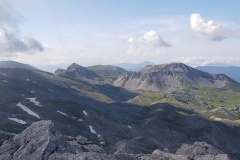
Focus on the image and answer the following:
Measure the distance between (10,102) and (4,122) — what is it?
A: 46846 millimetres

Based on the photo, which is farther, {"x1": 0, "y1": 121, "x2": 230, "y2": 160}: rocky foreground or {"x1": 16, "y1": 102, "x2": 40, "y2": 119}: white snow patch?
{"x1": 16, "y1": 102, "x2": 40, "y2": 119}: white snow patch

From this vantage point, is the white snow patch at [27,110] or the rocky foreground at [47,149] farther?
the white snow patch at [27,110]

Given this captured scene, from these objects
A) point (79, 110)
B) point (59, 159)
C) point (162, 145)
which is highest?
point (59, 159)

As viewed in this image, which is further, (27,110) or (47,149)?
(27,110)

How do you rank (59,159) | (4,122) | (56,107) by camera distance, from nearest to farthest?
(59,159) → (4,122) → (56,107)

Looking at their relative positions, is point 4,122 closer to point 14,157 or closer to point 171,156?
point 14,157

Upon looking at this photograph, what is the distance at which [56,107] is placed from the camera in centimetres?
18525

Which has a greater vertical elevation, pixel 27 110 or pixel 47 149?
pixel 47 149

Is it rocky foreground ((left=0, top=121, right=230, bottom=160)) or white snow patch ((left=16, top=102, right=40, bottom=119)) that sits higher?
rocky foreground ((left=0, top=121, right=230, bottom=160))

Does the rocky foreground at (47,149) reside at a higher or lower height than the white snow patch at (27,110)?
higher

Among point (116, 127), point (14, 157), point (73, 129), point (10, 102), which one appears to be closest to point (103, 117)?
point (116, 127)

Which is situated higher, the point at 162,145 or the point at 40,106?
the point at 40,106

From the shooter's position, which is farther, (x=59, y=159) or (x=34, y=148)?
(x=34, y=148)

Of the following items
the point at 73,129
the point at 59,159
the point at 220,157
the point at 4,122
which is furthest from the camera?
the point at 73,129
